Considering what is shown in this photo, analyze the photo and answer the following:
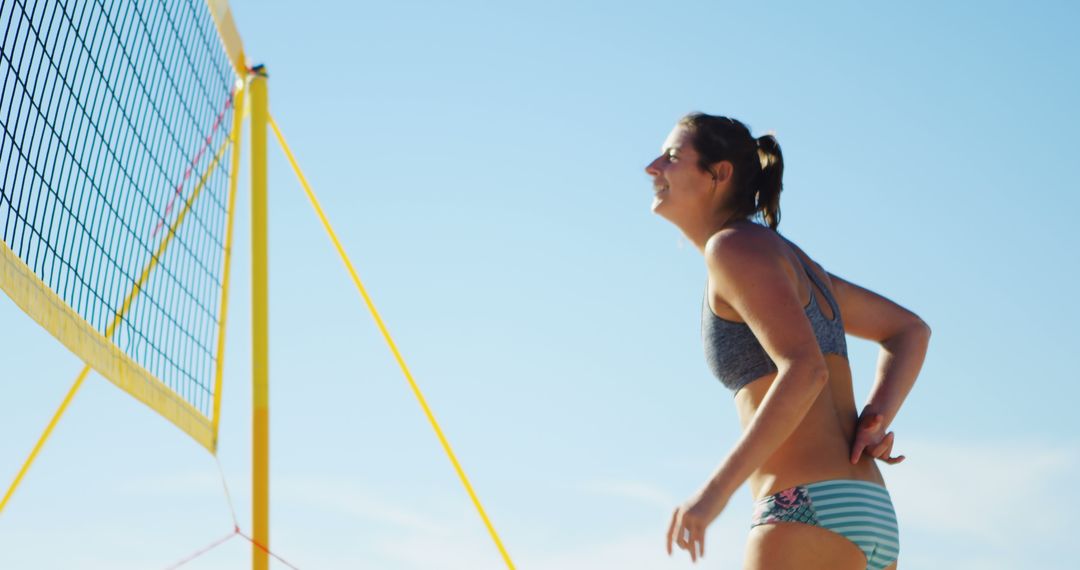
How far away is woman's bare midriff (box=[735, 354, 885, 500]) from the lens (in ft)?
7.67

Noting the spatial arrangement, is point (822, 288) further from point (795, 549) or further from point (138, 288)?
point (138, 288)

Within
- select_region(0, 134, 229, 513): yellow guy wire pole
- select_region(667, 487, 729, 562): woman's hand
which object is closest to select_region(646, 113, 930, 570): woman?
select_region(667, 487, 729, 562): woman's hand

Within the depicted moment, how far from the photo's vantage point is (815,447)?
7.74 feet

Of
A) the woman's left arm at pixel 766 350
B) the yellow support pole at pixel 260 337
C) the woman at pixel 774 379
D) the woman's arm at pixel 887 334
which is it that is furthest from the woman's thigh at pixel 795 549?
the yellow support pole at pixel 260 337

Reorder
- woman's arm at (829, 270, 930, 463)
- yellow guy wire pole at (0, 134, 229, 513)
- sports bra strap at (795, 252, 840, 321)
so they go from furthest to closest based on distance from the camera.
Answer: yellow guy wire pole at (0, 134, 229, 513) < woman's arm at (829, 270, 930, 463) < sports bra strap at (795, 252, 840, 321)

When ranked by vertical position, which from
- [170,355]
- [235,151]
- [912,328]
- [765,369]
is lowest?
[765,369]

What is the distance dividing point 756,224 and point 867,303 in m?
0.49

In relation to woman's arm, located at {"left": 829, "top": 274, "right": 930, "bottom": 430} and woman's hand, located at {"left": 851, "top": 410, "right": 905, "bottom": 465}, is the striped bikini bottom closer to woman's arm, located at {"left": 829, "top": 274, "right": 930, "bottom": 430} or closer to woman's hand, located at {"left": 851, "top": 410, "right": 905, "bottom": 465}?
woman's hand, located at {"left": 851, "top": 410, "right": 905, "bottom": 465}

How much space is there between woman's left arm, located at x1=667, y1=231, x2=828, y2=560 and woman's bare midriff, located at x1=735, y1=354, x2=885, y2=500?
0.14 m

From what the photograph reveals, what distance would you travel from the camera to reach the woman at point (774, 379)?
2188 millimetres

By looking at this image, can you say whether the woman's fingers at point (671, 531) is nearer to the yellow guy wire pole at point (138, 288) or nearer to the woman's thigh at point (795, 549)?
the woman's thigh at point (795, 549)

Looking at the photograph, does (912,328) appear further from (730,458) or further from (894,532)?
(730,458)

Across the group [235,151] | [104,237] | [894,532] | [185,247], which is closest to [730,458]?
[894,532]

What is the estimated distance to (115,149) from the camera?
508 centimetres
